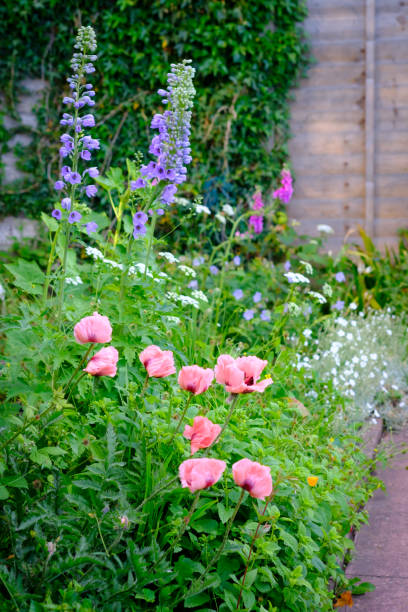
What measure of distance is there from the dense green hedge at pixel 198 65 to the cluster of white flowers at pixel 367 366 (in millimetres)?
1837

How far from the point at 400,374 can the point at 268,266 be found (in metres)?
1.18

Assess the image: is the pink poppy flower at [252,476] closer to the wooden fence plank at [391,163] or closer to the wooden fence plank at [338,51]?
the wooden fence plank at [391,163]

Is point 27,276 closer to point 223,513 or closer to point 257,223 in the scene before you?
point 223,513

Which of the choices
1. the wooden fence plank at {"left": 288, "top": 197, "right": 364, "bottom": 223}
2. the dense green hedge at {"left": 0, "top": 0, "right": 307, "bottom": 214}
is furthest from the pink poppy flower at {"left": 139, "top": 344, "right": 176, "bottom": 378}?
the wooden fence plank at {"left": 288, "top": 197, "right": 364, "bottom": 223}

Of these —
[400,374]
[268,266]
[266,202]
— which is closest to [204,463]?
[400,374]

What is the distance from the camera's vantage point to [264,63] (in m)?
4.86

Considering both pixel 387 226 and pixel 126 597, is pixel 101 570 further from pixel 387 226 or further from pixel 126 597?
pixel 387 226

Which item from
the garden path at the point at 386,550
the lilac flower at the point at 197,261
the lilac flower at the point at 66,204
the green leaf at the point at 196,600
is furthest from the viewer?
the lilac flower at the point at 197,261

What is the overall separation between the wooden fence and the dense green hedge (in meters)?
0.19

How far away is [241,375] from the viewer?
1136mm

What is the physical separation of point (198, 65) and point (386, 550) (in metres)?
4.04

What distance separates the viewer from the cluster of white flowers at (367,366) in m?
2.97

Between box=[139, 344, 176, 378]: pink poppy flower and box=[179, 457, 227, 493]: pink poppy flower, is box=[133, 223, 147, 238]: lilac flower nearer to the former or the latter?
box=[139, 344, 176, 378]: pink poppy flower

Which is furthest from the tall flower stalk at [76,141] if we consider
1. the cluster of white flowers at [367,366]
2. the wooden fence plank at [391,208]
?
the wooden fence plank at [391,208]
